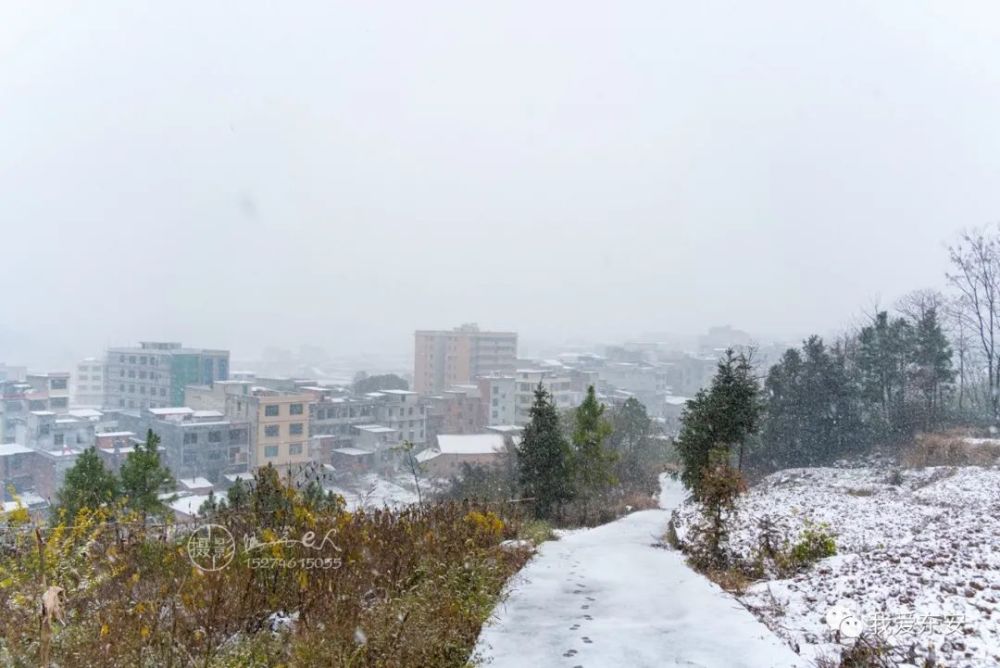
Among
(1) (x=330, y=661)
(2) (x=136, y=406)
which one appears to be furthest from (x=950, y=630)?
(2) (x=136, y=406)

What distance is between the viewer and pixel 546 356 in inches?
3226

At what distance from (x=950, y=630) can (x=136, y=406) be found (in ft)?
205

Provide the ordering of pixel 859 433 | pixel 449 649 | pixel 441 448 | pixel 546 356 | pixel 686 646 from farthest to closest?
pixel 546 356, pixel 441 448, pixel 859 433, pixel 686 646, pixel 449 649

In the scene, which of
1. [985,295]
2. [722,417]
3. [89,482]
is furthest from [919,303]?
[89,482]

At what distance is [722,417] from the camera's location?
51.7ft

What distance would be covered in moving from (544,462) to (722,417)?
16.2 ft

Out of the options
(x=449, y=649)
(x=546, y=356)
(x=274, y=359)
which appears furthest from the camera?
(x=274, y=359)

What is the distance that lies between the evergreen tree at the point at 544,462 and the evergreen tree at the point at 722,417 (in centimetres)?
334

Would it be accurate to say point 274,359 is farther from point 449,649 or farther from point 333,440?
point 449,649

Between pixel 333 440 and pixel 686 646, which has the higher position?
pixel 686 646

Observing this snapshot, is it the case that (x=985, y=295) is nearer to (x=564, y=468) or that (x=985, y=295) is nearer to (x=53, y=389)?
(x=564, y=468)

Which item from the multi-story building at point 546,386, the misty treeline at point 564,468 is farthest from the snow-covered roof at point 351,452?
the misty treeline at point 564,468

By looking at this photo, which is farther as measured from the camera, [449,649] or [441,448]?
[441,448]
